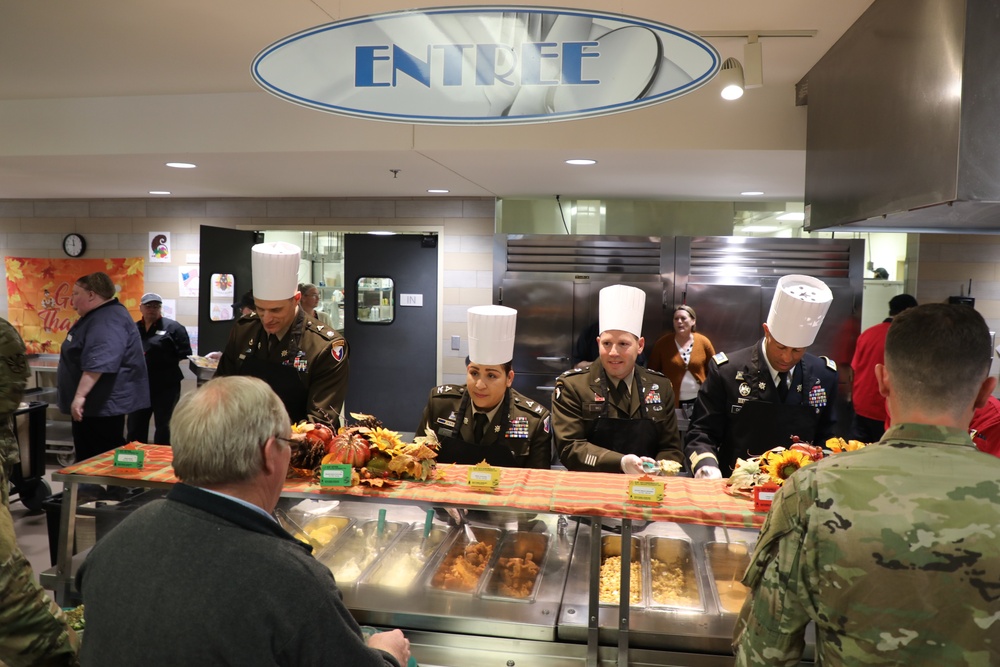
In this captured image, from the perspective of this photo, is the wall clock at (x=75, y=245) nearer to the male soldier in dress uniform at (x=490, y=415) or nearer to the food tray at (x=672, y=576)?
the male soldier in dress uniform at (x=490, y=415)

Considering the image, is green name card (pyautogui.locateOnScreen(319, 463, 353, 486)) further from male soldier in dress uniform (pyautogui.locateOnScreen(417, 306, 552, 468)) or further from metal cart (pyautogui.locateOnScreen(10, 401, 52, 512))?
metal cart (pyautogui.locateOnScreen(10, 401, 52, 512))

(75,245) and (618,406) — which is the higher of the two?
(75,245)

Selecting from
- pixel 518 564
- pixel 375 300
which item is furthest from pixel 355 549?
pixel 375 300

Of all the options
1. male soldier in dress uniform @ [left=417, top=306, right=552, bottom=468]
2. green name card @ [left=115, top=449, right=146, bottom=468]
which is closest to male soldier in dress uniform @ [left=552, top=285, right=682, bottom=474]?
male soldier in dress uniform @ [left=417, top=306, right=552, bottom=468]

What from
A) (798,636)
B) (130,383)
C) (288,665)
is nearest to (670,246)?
(130,383)

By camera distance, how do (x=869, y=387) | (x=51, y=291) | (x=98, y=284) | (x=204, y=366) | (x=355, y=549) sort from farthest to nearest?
(x=51, y=291), (x=204, y=366), (x=98, y=284), (x=869, y=387), (x=355, y=549)

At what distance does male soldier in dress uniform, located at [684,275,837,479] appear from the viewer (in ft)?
10.3

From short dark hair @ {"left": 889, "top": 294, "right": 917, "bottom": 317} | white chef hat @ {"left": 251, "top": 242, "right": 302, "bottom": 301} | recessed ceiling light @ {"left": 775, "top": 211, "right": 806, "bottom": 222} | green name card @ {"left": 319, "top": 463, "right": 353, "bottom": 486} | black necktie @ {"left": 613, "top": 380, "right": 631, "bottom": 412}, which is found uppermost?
recessed ceiling light @ {"left": 775, "top": 211, "right": 806, "bottom": 222}

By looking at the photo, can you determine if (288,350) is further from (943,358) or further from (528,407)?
(943,358)

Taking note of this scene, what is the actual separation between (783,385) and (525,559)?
4.90ft

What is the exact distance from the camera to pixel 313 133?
4445 mm

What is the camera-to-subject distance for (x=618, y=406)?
A: 3.27m

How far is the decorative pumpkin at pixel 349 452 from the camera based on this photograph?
230 cm

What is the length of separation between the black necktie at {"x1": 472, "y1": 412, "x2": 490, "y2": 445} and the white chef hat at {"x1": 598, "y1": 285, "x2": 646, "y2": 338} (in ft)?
2.30
